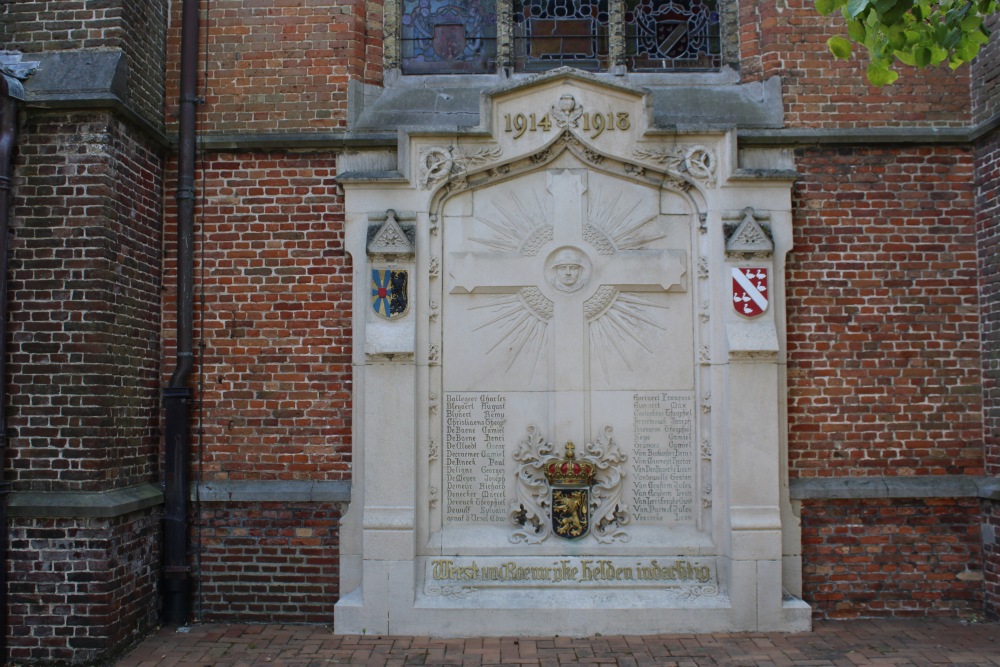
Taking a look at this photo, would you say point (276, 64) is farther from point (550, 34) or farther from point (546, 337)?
point (546, 337)

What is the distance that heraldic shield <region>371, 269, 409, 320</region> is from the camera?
6949mm

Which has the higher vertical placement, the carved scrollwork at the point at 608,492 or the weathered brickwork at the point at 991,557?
the carved scrollwork at the point at 608,492

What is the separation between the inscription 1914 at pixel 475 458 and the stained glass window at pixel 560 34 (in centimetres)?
347

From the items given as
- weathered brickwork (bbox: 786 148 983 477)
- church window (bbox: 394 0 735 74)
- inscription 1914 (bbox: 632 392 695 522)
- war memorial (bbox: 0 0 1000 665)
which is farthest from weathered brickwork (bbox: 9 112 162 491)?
weathered brickwork (bbox: 786 148 983 477)

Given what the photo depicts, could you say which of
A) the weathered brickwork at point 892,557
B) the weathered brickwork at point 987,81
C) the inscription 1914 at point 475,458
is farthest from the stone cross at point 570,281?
the weathered brickwork at point 987,81

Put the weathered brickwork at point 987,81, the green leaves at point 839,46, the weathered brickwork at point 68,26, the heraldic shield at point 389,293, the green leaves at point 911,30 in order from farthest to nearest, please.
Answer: the weathered brickwork at point 987,81
the heraldic shield at point 389,293
the weathered brickwork at point 68,26
the green leaves at point 839,46
the green leaves at point 911,30

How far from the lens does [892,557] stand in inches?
278

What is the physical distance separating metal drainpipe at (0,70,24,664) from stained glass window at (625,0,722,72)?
552 cm

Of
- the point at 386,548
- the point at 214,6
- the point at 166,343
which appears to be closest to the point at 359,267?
the point at 166,343

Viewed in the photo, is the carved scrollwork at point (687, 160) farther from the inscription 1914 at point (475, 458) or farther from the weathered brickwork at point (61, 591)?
the weathered brickwork at point (61, 591)

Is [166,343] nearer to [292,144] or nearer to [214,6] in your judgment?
[292,144]

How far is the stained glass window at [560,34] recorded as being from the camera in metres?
8.04

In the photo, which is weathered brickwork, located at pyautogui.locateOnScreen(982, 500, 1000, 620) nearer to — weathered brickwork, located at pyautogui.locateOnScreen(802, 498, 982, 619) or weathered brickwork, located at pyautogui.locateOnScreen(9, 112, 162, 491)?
weathered brickwork, located at pyautogui.locateOnScreen(802, 498, 982, 619)

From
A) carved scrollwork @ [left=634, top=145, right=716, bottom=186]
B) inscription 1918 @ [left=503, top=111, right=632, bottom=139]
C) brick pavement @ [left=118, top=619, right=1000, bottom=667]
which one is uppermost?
inscription 1918 @ [left=503, top=111, right=632, bottom=139]
